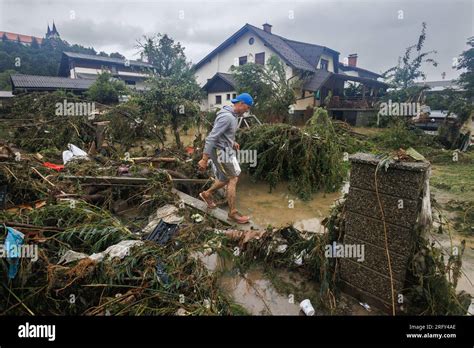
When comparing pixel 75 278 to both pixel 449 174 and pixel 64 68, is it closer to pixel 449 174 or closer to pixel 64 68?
pixel 449 174

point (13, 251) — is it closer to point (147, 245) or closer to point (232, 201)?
point (147, 245)

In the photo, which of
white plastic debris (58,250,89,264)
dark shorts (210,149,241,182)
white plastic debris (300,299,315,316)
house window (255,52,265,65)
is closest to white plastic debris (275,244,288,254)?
white plastic debris (300,299,315,316)

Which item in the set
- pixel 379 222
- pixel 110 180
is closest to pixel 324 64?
pixel 110 180

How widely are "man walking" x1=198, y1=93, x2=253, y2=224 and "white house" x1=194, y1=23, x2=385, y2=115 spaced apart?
609 inches

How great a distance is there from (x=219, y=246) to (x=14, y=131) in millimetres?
9445

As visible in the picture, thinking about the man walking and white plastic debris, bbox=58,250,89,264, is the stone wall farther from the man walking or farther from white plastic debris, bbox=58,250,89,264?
white plastic debris, bbox=58,250,89,264

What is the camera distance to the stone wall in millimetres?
1986

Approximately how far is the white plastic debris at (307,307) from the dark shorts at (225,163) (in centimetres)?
212

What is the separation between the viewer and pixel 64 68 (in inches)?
1334

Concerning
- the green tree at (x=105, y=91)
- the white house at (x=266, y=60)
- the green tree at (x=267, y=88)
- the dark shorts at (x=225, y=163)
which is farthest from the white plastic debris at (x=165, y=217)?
the white house at (x=266, y=60)

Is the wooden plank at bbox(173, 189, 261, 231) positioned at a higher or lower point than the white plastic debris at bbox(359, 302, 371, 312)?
higher

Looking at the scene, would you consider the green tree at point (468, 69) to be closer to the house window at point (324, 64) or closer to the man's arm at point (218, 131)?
the house window at point (324, 64)

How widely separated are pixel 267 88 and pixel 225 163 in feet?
39.3

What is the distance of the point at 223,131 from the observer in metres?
3.82
